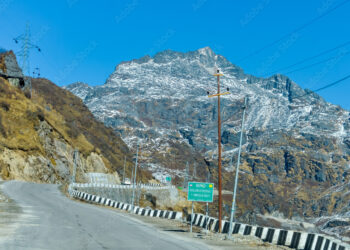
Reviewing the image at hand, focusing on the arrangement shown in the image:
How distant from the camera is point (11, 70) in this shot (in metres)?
85.1

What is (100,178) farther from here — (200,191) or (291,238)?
(291,238)

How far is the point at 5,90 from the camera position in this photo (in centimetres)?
7244

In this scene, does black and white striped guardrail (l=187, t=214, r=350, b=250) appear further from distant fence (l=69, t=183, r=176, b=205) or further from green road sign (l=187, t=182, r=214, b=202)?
distant fence (l=69, t=183, r=176, b=205)

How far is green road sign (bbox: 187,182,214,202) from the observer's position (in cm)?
2402

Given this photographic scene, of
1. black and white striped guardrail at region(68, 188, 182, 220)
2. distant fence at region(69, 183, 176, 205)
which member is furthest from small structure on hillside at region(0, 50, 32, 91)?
black and white striped guardrail at region(68, 188, 182, 220)

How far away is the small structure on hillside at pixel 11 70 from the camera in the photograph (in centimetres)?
8256

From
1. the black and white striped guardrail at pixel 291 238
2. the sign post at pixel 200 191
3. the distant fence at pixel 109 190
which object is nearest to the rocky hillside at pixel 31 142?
the distant fence at pixel 109 190

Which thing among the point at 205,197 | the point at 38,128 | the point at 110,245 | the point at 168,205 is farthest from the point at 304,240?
→ the point at 168,205

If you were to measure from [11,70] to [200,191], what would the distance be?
234 feet

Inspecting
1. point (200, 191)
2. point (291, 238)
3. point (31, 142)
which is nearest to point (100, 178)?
point (31, 142)

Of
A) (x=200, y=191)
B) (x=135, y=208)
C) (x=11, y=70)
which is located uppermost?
(x=11, y=70)

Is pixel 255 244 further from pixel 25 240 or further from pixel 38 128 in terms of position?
pixel 38 128

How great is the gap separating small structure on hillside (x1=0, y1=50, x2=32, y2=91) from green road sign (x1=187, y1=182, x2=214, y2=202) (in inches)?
2642

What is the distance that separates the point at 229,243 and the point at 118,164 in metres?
109
